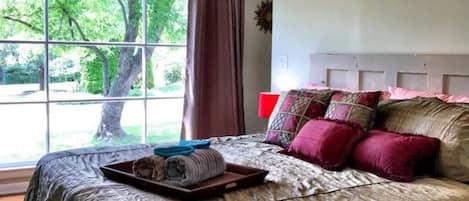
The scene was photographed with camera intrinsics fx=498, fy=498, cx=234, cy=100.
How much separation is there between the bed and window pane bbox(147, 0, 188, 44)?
1831mm

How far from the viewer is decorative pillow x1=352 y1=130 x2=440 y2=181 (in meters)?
2.27

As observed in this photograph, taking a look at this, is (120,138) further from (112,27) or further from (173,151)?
(173,151)

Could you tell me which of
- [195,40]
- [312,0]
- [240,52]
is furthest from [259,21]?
[312,0]

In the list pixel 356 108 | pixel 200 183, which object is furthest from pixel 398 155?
pixel 200 183

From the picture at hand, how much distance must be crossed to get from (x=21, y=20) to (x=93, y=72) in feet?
2.42

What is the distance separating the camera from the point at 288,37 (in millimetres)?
4230

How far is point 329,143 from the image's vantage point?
99.9 inches

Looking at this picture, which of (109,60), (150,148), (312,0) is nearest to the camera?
(150,148)

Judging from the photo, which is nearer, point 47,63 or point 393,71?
point 393,71

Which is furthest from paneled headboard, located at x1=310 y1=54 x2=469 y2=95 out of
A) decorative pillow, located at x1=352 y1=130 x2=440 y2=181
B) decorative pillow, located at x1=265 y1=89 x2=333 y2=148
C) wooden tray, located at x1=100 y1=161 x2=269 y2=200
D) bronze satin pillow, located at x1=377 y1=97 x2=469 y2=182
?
wooden tray, located at x1=100 y1=161 x2=269 y2=200

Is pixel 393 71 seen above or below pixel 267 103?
above

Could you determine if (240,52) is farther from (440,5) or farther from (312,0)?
(440,5)

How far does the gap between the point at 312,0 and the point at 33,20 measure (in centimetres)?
Result: 232

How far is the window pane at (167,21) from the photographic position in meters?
4.67
